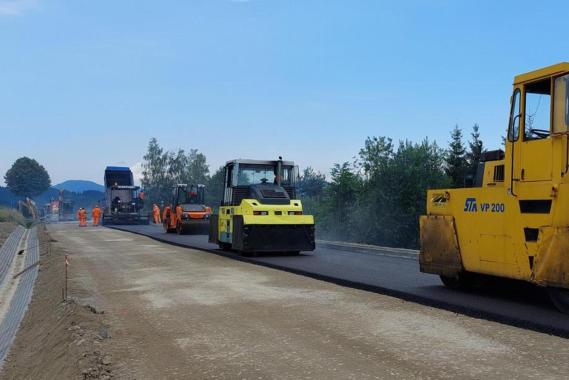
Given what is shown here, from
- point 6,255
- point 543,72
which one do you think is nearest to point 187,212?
point 6,255

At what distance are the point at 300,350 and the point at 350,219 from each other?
46.4 meters

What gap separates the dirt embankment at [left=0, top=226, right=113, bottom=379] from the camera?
202 inches

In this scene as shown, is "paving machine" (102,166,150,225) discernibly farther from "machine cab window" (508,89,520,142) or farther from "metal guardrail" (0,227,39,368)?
"machine cab window" (508,89,520,142)

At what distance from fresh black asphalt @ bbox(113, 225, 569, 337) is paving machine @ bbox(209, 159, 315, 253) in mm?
709

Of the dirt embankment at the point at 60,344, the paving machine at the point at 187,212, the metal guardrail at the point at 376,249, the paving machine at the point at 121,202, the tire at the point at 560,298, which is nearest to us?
the dirt embankment at the point at 60,344

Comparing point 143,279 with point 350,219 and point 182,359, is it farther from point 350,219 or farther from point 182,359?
point 350,219

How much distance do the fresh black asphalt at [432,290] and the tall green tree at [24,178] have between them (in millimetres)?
107811

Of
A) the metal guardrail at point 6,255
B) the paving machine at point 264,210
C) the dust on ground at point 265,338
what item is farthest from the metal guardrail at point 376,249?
the metal guardrail at point 6,255

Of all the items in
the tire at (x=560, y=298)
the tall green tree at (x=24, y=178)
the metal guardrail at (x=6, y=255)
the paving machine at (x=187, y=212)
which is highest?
the tall green tree at (x=24, y=178)

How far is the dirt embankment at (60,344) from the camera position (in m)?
5.12

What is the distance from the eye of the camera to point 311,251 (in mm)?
15406

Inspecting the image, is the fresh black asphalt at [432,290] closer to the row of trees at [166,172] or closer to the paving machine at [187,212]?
the paving machine at [187,212]

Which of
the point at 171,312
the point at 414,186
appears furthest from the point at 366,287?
the point at 414,186

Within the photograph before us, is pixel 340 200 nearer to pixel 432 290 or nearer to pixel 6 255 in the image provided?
pixel 6 255
